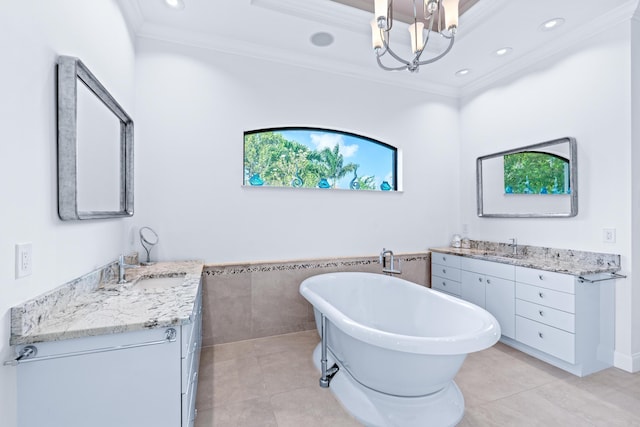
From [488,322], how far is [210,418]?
66.4 inches

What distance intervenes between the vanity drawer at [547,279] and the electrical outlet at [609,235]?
1.68 ft

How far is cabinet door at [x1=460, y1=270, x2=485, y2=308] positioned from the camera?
9.63 ft

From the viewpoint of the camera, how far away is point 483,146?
137 inches

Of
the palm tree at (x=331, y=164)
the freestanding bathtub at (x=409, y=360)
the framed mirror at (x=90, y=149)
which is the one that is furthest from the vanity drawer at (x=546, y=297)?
the framed mirror at (x=90, y=149)

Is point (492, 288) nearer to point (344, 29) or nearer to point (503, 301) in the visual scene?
point (503, 301)

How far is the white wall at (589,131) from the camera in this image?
2289 mm

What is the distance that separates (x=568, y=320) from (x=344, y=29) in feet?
9.48

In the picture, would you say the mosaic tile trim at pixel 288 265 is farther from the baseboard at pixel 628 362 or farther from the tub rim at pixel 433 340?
the baseboard at pixel 628 362

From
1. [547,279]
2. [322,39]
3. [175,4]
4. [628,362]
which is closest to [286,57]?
[322,39]

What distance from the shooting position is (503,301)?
2719mm

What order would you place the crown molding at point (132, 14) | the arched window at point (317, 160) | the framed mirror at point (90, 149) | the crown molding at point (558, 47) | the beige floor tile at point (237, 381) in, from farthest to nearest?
the arched window at point (317, 160) → the crown molding at point (558, 47) → the crown molding at point (132, 14) → the beige floor tile at point (237, 381) → the framed mirror at point (90, 149)

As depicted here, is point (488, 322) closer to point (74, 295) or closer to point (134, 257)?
point (74, 295)

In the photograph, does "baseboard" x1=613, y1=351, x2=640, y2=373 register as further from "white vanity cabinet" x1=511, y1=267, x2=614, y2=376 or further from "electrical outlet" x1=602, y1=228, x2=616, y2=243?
"electrical outlet" x1=602, y1=228, x2=616, y2=243

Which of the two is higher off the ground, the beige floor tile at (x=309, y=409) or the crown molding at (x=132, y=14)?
the crown molding at (x=132, y=14)
